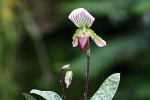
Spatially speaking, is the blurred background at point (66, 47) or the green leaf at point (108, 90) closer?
the green leaf at point (108, 90)

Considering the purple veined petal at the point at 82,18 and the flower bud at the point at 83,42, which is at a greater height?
the purple veined petal at the point at 82,18

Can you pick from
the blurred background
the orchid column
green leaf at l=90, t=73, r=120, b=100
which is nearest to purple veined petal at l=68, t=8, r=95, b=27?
the orchid column

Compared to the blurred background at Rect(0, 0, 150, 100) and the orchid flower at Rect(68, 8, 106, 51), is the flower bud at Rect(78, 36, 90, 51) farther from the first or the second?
the blurred background at Rect(0, 0, 150, 100)

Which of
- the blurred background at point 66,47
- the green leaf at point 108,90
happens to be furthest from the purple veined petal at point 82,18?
the blurred background at point 66,47

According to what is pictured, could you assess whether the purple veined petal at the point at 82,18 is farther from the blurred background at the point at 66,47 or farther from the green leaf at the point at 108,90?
the blurred background at the point at 66,47

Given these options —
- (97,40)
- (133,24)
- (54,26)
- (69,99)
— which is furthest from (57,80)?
(97,40)

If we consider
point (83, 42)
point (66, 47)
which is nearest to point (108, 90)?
point (83, 42)

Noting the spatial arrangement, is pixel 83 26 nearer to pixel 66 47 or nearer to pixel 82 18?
pixel 82 18
